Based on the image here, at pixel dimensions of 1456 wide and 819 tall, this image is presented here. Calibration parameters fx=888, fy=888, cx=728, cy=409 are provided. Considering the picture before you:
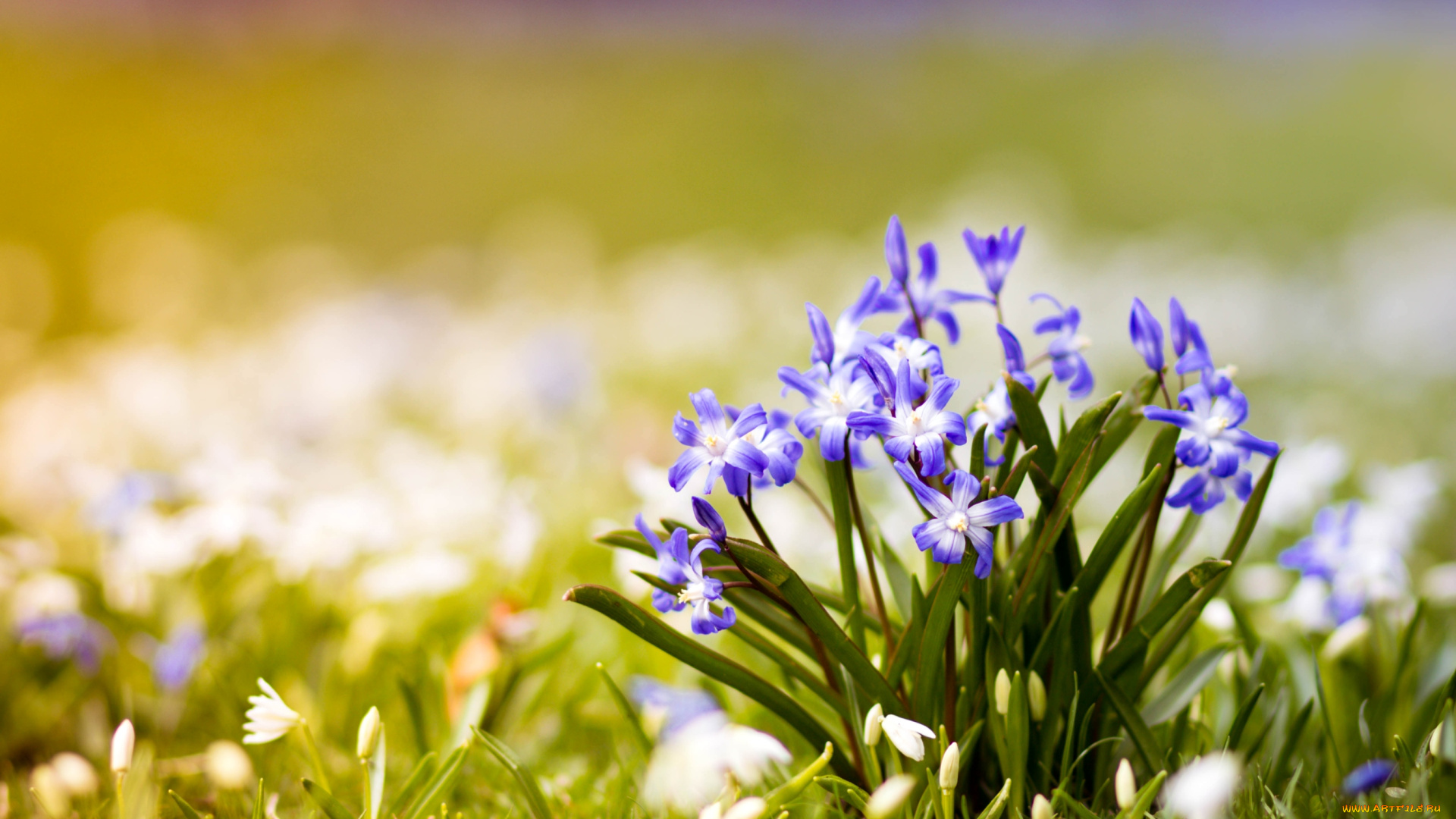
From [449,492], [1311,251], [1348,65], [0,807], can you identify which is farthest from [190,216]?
[1348,65]

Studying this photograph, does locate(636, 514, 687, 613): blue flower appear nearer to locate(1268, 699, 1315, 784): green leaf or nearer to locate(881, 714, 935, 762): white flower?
locate(881, 714, 935, 762): white flower

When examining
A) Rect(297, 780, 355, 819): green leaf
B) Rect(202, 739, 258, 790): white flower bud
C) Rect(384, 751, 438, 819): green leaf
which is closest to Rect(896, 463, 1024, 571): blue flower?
Rect(384, 751, 438, 819): green leaf

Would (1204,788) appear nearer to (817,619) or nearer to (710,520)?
(817,619)

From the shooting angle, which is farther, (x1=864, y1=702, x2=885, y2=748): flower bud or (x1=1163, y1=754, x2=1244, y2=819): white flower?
(x1=864, y1=702, x2=885, y2=748): flower bud

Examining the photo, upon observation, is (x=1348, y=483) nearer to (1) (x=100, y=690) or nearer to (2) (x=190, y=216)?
(1) (x=100, y=690)

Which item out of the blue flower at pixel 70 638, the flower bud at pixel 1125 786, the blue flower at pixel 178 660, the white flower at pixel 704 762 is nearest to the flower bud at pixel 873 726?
the white flower at pixel 704 762

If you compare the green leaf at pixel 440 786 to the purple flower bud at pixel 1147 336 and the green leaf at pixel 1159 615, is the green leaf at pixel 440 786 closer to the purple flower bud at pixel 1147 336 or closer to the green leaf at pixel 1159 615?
the green leaf at pixel 1159 615
